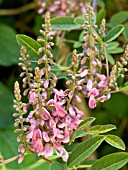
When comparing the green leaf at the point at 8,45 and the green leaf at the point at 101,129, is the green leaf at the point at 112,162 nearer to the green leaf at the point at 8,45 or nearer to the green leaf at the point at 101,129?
the green leaf at the point at 101,129

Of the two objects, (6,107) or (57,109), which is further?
(6,107)

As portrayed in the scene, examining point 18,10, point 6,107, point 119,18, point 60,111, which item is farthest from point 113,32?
point 18,10

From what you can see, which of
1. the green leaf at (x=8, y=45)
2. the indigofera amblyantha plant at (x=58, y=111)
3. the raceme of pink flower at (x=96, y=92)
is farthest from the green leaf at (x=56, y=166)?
the green leaf at (x=8, y=45)

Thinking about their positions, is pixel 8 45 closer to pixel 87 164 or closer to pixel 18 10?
pixel 18 10

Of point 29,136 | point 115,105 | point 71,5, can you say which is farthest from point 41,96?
point 115,105

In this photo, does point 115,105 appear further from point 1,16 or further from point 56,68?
point 56,68

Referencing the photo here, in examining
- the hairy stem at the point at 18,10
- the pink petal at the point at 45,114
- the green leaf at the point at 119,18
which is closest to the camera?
the pink petal at the point at 45,114
